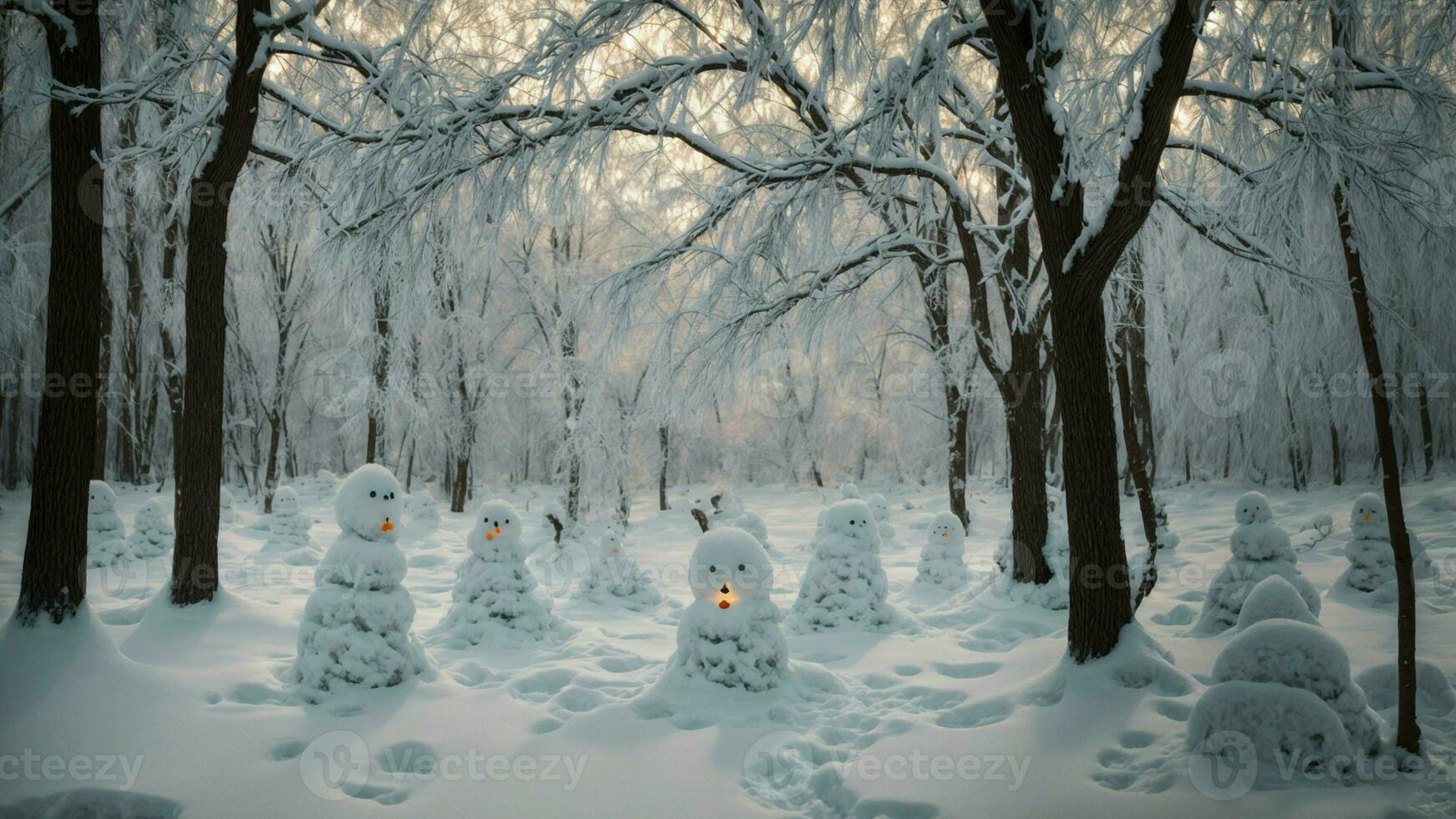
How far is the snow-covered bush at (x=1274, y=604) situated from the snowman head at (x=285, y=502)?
12.7m

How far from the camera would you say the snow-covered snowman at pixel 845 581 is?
6723 millimetres

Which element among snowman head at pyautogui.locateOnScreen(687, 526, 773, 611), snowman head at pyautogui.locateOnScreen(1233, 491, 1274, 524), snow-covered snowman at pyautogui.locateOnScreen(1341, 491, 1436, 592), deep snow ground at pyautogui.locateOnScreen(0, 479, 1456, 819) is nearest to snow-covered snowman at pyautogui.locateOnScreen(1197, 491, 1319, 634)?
snowman head at pyautogui.locateOnScreen(1233, 491, 1274, 524)

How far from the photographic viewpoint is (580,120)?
491cm

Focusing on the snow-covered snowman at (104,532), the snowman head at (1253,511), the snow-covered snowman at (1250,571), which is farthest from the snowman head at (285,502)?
the snowman head at (1253,511)

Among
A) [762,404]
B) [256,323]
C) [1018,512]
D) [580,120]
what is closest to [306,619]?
[580,120]

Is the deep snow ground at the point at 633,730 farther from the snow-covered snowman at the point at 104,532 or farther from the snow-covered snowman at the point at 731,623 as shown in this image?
the snow-covered snowman at the point at 104,532

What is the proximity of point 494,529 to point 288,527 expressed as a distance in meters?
7.15

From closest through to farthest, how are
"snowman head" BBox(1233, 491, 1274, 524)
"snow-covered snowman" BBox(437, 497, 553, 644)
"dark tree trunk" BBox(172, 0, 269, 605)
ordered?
1. "dark tree trunk" BBox(172, 0, 269, 605)
2. "snowman head" BBox(1233, 491, 1274, 524)
3. "snow-covered snowman" BBox(437, 497, 553, 644)

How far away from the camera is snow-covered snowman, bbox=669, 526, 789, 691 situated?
477 cm

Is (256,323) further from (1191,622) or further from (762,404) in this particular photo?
(1191,622)

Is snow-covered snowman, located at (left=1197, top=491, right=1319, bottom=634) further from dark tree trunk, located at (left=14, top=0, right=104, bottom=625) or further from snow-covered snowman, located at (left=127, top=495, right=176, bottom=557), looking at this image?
snow-covered snowman, located at (left=127, top=495, right=176, bottom=557)

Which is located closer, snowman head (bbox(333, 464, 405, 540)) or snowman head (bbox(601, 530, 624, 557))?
snowman head (bbox(333, 464, 405, 540))

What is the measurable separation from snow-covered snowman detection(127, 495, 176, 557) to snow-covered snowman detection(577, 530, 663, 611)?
5847 mm

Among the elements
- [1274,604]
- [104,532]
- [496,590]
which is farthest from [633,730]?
[104,532]
